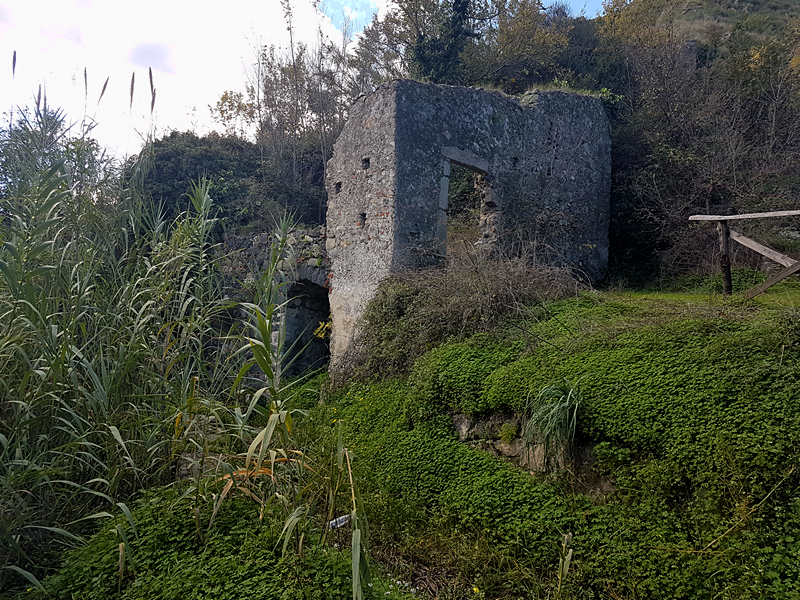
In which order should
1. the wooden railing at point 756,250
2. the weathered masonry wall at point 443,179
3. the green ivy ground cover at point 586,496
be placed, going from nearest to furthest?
the green ivy ground cover at point 586,496 → the wooden railing at point 756,250 → the weathered masonry wall at point 443,179

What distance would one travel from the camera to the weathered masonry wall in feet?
25.2

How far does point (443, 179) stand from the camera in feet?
26.5

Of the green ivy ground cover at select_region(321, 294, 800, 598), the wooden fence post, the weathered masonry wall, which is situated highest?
the weathered masonry wall

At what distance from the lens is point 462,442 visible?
470 centimetres

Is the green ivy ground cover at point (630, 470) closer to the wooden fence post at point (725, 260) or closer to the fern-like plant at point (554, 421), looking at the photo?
the fern-like plant at point (554, 421)

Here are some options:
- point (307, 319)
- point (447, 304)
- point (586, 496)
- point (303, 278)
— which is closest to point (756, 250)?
point (447, 304)

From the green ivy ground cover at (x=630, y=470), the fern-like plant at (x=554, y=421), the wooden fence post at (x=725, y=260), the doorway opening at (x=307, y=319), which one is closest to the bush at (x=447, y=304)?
the green ivy ground cover at (x=630, y=470)

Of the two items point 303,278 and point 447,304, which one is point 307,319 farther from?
point 447,304

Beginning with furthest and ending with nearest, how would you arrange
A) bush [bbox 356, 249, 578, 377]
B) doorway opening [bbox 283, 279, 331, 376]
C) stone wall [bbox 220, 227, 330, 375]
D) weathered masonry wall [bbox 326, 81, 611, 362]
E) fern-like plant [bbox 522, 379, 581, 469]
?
doorway opening [bbox 283, 279, 331, 376], stone wall [bbox 220, 227, 330, 375], weathered masonry wall [bbox 326, 81, 611, 362], bush [bbox 356, 249, 578, 377], fern-like plant [bbox 522, 379, 581, 469]

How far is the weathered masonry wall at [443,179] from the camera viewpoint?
7695mm

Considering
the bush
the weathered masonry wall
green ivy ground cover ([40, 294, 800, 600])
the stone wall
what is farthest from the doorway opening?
green ivy ground cover ([40, 294, 800, 600])

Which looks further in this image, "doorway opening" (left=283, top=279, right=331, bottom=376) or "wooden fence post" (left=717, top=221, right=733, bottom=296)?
"doorway opening" (left=283, top=279, right=331, bottom=376)

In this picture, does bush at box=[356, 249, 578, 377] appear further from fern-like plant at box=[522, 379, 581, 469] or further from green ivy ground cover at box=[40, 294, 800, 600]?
fern-like plant at box=[522, 379, 581, 469]

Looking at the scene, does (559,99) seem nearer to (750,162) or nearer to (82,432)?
(750,162)
